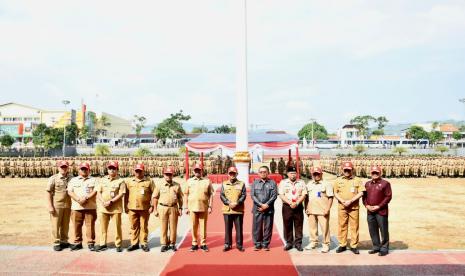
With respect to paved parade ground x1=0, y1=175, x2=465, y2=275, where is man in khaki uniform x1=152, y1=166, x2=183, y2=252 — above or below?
above

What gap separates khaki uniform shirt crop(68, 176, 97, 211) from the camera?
6.21 meters

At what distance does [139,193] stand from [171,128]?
2899 inches

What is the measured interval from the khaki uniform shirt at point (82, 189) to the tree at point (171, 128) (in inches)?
2797

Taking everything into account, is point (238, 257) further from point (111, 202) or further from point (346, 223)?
point (111, 202)

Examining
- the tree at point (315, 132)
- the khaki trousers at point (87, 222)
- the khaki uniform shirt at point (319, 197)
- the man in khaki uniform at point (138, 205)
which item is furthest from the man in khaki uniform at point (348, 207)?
the tree at point (315, 132)

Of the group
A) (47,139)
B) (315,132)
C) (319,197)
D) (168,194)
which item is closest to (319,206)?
(319,197)

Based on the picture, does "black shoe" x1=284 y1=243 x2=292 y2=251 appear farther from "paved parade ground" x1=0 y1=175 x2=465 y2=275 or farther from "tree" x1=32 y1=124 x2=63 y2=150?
"tree" x1=32 y1=124 x2=63 y2=150

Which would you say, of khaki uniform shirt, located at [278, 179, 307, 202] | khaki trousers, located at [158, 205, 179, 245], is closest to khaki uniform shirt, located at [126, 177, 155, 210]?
khaki trousers, located at [158, 205, 179, 245]

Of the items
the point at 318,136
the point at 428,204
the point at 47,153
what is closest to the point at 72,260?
the point at 428,204

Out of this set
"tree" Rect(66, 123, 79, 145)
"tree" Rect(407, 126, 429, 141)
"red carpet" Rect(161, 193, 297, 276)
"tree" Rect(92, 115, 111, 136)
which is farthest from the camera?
"tree" Rect(407, 126, 429, 141)

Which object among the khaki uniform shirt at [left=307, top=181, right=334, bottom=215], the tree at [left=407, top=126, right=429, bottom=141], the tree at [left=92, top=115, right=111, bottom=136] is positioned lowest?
the khaki uniform shirt at [left=307, top=181, right=334, bottom=215]

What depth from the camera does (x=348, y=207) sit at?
617cm

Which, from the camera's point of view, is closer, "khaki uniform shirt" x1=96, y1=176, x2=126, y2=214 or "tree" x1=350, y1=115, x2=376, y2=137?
"khaki uniform shirt" x1=96, y1=176, x2=126, y2=214

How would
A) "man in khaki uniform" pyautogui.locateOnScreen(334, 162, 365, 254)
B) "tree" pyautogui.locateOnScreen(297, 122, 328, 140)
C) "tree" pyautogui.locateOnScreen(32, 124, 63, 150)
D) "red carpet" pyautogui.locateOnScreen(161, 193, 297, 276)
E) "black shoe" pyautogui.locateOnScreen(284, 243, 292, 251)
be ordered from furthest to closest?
1. "tree" pyautogui.locateOnScreen(297, 122, 328, 140)
2. "tree" pyautogui.locateOnScreen(32, 124, 63, 150)
3. "black shoe" pyautogui.locateOnScreen(284, 243, 292, 251)
4. "man in khaki uniform" pyautogui.locateOnScreen(334, 162, 365, 254)
5. "red carpet" pyautogui.locateOnScreen(161, 193, 297, 276)
